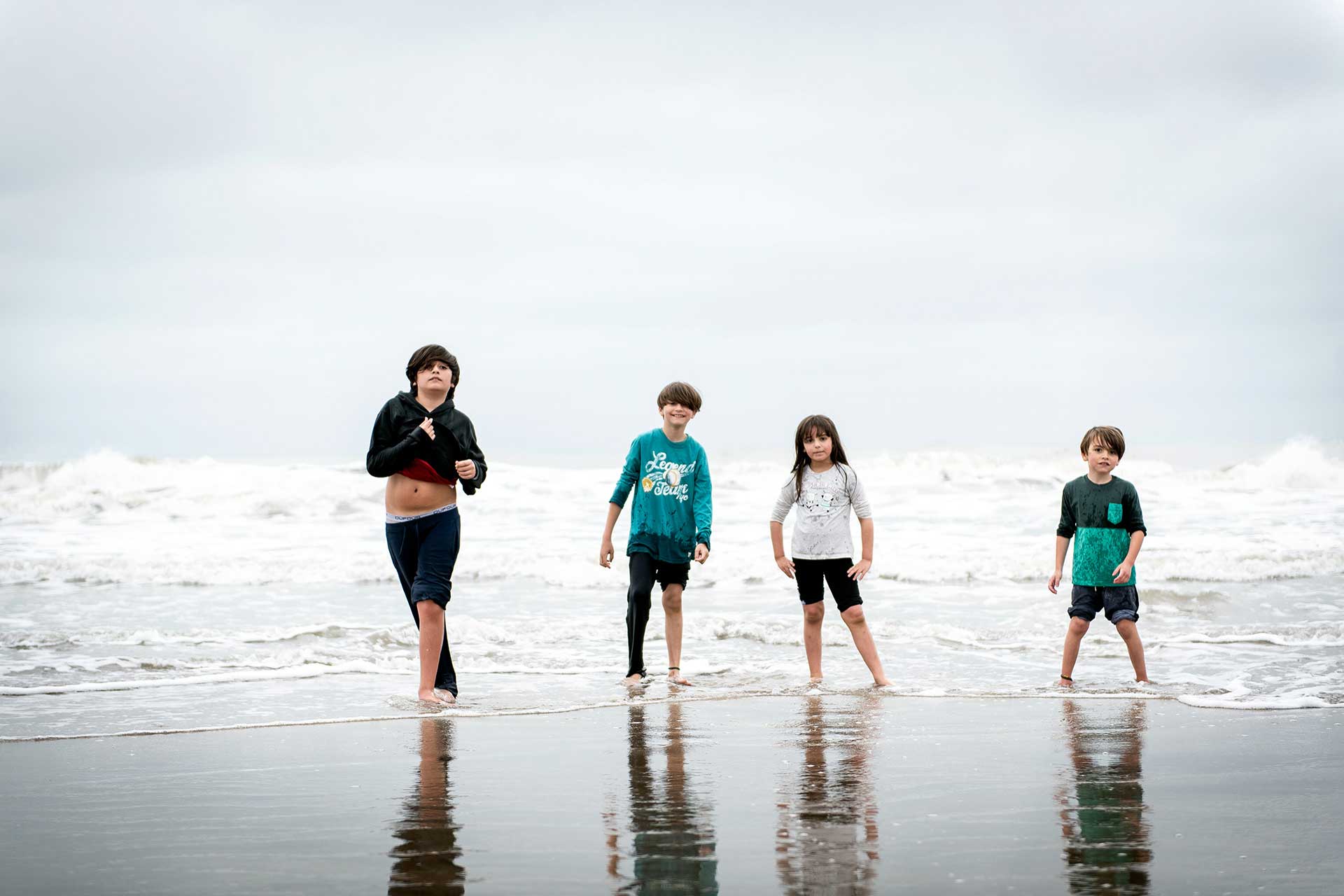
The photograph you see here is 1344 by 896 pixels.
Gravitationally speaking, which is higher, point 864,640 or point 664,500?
point 664,500

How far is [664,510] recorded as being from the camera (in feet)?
24.8

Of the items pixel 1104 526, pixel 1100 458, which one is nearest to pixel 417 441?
pixel 1100 458

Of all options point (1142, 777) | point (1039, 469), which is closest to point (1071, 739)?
point (1142, 777)

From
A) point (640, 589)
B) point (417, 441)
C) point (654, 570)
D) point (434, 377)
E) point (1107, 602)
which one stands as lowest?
point (1107, 602)

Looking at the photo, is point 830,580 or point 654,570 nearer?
point 830,580

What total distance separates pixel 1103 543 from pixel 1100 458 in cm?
53

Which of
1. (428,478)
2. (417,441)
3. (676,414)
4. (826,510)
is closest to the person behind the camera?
(417,441)

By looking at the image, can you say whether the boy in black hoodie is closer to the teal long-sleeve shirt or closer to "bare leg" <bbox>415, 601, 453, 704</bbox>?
"bare leg" <bbox>415, 601, 453, 704</bbox>

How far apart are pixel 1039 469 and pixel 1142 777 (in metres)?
24.1

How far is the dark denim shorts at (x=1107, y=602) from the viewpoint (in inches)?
280

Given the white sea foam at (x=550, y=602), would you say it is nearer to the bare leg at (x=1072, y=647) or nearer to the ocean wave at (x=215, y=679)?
Answer: the ocean wave at (x=215, y=679)

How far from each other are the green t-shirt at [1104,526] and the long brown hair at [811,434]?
1.42 metres

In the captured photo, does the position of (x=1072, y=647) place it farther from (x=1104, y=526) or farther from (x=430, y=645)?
(x=430, y=645)

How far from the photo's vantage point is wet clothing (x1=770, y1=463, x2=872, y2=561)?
7336 mm
